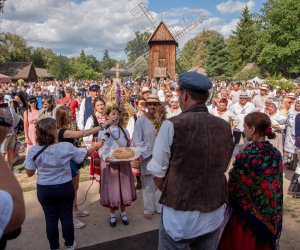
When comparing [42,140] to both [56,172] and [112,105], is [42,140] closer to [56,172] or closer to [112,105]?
[56,172]

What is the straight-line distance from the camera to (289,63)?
3719 centimetres

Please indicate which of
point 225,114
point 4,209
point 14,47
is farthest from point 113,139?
point 14,47

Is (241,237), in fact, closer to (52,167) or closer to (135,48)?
(52,167)

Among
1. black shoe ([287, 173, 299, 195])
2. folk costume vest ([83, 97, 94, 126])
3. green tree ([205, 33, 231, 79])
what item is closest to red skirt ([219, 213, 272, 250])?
black shoe ([287, 173, 299, 195])

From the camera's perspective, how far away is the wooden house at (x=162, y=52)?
35281 millimetres

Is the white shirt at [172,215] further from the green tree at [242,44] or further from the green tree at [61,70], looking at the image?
the green tree at [61,70]

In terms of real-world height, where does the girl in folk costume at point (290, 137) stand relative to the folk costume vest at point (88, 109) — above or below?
below

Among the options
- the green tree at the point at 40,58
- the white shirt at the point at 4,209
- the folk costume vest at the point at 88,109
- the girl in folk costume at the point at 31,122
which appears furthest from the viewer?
the green tree at the point at 40,58

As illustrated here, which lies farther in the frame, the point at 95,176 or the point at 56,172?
the point at 95,176

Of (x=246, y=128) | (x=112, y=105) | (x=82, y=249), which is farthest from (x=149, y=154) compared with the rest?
(x=246, y=128)

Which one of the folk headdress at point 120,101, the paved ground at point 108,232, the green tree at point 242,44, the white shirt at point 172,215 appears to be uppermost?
the green tree at point 242,44

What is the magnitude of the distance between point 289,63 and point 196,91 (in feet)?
131

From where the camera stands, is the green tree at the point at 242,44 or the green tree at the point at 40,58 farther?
the green tree at the point at 40,58

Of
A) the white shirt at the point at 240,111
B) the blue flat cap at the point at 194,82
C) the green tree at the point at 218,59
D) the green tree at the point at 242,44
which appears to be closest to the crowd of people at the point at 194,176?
the blue flat cap at the point at 194,82
